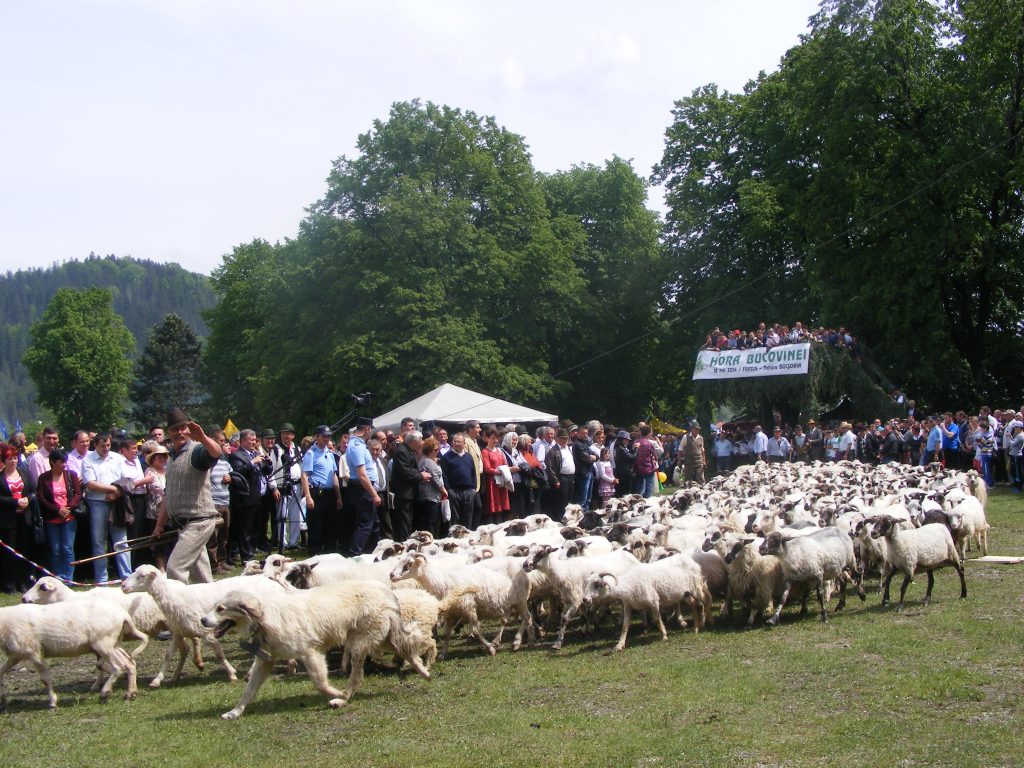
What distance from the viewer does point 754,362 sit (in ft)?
110

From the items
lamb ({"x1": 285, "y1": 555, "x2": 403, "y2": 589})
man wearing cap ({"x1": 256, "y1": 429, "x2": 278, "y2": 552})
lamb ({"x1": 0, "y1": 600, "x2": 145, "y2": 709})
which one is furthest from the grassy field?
man wearing cap ({"x1": 256, "y1": 429, "x2": 278, "y2": 552})

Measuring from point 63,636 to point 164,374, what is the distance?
88353 mm

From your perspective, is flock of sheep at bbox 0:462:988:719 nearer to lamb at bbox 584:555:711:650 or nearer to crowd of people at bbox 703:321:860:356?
lamb at bbox 584:555:711:650

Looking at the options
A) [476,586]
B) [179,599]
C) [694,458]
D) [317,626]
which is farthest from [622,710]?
[694,458]

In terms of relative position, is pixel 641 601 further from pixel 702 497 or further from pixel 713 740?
pixel 702 497

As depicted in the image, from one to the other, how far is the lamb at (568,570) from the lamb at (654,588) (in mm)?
233

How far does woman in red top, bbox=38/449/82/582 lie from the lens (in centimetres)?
1360

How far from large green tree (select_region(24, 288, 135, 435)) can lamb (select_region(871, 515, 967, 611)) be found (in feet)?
260

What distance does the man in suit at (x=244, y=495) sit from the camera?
54.5ft

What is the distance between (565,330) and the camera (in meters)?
48.9

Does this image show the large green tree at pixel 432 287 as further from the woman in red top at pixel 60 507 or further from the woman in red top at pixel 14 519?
the woman in red top at pixel 60 507

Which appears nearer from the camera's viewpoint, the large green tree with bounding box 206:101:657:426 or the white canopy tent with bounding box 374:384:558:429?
the white canopy tent with bounding box 374:384:558:429

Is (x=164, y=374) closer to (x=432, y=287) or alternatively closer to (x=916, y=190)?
(x=432, y=287)

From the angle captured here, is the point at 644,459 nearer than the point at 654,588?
No
